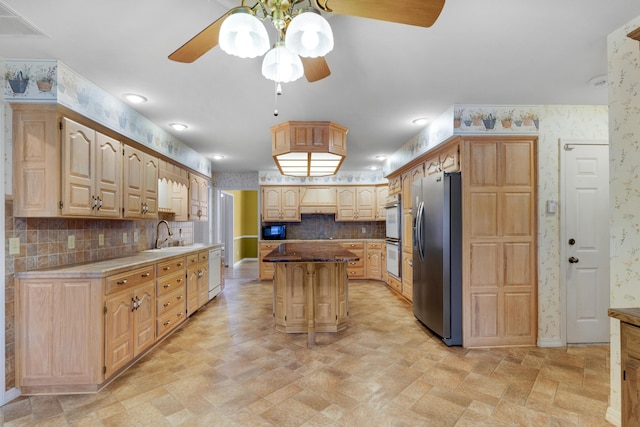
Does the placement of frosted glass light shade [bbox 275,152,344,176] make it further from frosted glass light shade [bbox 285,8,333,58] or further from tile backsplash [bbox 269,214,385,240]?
tile backsplash [bbox 269,214,385,240]

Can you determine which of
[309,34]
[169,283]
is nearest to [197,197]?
[169,283]

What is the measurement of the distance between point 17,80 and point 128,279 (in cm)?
166

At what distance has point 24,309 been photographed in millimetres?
2268

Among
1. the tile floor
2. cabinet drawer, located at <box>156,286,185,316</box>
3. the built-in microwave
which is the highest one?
the built-in microwave

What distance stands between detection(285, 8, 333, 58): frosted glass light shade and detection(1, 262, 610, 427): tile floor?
207cm

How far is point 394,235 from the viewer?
549cm

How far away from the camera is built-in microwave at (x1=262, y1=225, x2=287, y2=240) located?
22.3ft

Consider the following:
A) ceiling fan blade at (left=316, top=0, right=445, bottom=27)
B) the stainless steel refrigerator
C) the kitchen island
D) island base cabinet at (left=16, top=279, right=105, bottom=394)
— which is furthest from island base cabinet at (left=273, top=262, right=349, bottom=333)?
ceiling fan blade at (left=316, top=0, right=445, bottom=27)

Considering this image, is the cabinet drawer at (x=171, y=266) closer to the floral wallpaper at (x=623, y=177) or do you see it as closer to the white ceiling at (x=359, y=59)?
the white ceiling at (x=359, y=59)

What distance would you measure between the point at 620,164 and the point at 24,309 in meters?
4.09

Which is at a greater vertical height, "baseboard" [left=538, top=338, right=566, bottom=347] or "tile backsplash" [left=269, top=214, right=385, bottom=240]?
"tile backsplash" [left=269, top=214, right=385, bottom=240]

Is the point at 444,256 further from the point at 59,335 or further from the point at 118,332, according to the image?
the point at 59,335

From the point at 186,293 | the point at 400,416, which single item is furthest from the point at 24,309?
the point at 400,416

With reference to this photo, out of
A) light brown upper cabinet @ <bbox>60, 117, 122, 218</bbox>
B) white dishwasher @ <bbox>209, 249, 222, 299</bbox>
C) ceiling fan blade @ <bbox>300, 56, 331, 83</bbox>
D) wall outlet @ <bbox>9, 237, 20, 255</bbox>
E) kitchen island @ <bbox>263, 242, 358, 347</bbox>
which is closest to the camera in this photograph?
ceiling fan blade @ <bbox>300, 56, 331, 83</bbox>
